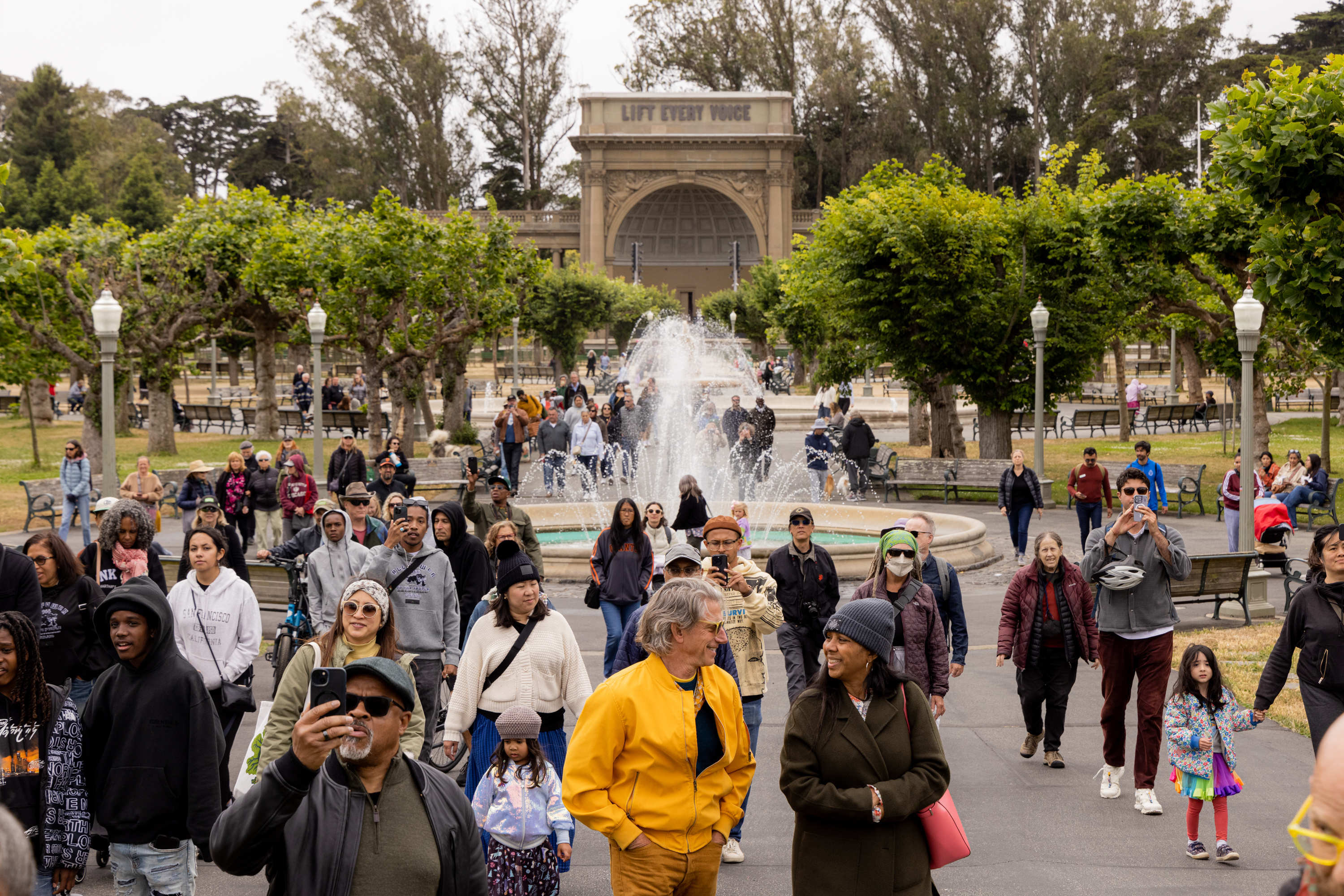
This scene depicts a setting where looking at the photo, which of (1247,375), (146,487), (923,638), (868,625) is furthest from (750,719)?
(1247,375)

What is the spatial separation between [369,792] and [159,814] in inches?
76.3

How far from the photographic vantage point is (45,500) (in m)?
19.5

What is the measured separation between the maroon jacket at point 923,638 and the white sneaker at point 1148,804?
1275mm

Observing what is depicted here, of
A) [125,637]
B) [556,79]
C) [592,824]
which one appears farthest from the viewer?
[556,79]

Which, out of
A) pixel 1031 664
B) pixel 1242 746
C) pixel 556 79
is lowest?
pixel 1242 746

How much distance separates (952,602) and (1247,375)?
7.70 metres

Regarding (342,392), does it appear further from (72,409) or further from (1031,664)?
(1031,664)

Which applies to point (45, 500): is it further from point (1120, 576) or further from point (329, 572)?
point (1120, 576)

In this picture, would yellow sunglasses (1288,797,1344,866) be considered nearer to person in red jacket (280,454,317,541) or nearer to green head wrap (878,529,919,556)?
green head wrap (878,529,919,556)

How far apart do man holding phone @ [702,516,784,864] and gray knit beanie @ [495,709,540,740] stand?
1488mm

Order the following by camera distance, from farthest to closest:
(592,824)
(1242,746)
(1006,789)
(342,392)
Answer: (342,392) < (1242,746) < (1006,789) < (592,824)

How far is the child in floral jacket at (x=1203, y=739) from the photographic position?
6.21 meters

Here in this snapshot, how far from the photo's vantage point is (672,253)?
7538 cm

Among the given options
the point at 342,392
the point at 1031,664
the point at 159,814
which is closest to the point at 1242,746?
the point at 1031,664
